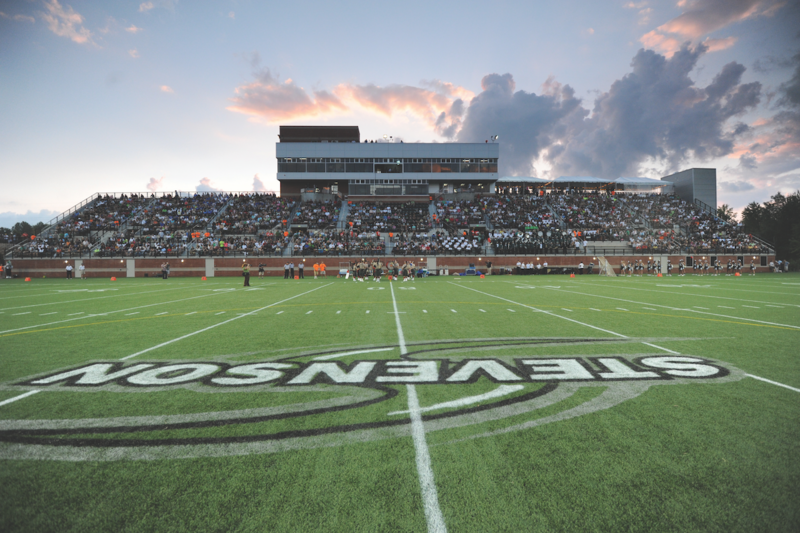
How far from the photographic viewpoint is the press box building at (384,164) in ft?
210

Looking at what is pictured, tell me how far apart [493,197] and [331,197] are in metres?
27.2

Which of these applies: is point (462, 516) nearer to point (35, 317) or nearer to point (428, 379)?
point (428, 379)

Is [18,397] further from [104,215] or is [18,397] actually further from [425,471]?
[104,215]

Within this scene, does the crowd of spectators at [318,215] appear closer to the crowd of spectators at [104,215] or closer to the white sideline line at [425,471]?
the crowd of spectators at [104,215]

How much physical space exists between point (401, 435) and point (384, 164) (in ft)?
208

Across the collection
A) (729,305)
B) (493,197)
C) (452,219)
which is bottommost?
(729,305)

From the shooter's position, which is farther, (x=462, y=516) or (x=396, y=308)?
(x=396, y=308)

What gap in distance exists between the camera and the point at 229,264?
43812 mm

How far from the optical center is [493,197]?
6144 cm

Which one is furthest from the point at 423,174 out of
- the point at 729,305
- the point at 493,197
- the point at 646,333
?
the point at 646,333

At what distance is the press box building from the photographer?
210 ft

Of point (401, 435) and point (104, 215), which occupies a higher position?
point (104, 215)

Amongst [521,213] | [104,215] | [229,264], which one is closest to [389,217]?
[521,213]

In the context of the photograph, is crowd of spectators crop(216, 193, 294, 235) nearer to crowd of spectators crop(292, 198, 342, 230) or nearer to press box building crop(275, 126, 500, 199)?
crowd of spectators crop(292, 198, 342, 230)
